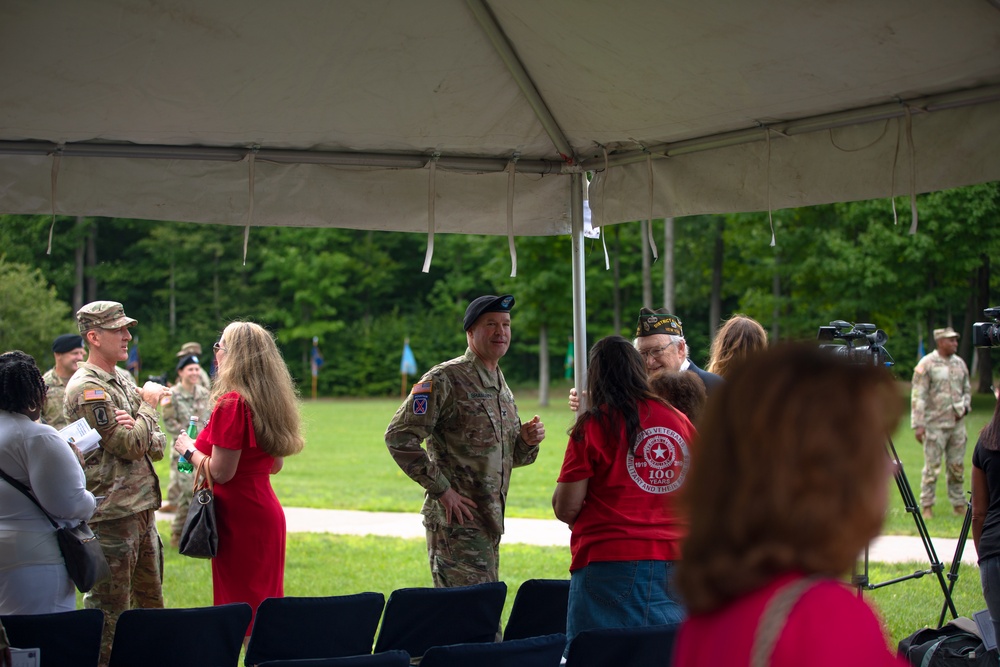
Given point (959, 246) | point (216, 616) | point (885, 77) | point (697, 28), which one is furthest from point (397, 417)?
point (959, 246)

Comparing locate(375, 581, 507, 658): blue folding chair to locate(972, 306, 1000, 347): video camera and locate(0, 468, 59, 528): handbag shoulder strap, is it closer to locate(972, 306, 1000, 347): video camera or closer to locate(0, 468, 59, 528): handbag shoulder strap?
locate(0, 468, 59, 528): handbag shoulder strap

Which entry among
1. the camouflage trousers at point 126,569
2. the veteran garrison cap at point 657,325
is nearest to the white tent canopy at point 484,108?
the veteran garrison cap at point 657,325

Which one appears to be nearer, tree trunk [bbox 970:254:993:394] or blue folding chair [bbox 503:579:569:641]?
blue folding chair [bbox 503:579:569:641]

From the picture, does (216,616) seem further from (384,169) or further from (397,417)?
(384,169)

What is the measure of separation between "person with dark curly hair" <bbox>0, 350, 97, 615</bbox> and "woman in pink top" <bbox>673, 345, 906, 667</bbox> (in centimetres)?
296

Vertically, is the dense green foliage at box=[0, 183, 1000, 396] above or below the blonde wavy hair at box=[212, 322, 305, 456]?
above

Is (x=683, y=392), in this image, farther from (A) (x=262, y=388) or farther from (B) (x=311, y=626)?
(A) (x=262, y=388)

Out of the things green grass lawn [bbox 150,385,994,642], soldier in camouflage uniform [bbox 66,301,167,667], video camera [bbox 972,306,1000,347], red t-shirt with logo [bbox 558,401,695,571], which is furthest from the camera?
green grass lawn [bbox 150,385,994,642]

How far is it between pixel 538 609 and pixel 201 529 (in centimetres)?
154

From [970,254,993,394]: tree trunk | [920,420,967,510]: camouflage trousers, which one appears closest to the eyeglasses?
[920,420,967,510]: camouflage trousers

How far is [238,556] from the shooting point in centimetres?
429

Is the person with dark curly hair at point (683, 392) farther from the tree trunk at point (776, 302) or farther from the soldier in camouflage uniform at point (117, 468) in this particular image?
the tree trunk at point (776, 302)

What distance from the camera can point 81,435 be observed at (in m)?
4.18

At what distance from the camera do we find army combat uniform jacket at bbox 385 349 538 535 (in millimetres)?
4348
